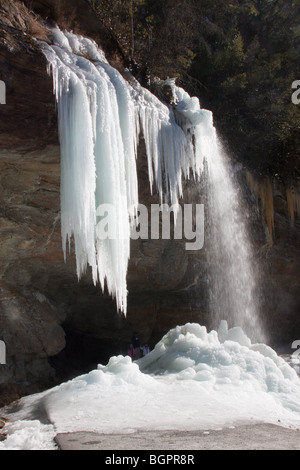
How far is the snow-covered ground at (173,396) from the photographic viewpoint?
4.87 meters

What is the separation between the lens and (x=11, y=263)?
934 cm

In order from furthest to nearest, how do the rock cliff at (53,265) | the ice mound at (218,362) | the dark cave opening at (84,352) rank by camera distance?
1. the dark cave opening at (84,352)
2. the rock cliff at (53,265)
3. the ice mound at (218,362)

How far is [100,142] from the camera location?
7.29m

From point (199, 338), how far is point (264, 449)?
432cm

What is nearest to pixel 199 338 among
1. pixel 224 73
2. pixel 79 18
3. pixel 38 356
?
pixel 38 356

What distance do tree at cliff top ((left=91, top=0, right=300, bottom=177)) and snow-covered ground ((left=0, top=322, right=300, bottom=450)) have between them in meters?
5.86

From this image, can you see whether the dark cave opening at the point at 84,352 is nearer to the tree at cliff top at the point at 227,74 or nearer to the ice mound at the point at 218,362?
the ice mound at the point at 218,362

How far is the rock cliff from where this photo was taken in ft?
23.2

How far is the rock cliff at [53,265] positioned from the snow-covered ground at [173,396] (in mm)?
2553

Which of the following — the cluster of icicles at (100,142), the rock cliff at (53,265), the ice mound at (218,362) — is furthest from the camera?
the rock cliff at (53,265)

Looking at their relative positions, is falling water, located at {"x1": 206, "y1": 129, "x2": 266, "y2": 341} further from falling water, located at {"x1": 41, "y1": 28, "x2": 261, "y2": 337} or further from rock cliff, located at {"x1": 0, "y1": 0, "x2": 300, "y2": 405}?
falling water, located at {"x1": 41, "y1": 28, "x2": 261, "y2": 337}

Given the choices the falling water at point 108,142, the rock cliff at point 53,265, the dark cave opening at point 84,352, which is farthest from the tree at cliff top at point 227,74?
the dark cave opening at point 84,352

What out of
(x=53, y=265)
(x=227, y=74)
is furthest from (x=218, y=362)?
(x=227, y=74)

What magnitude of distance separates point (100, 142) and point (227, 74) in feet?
22.5
